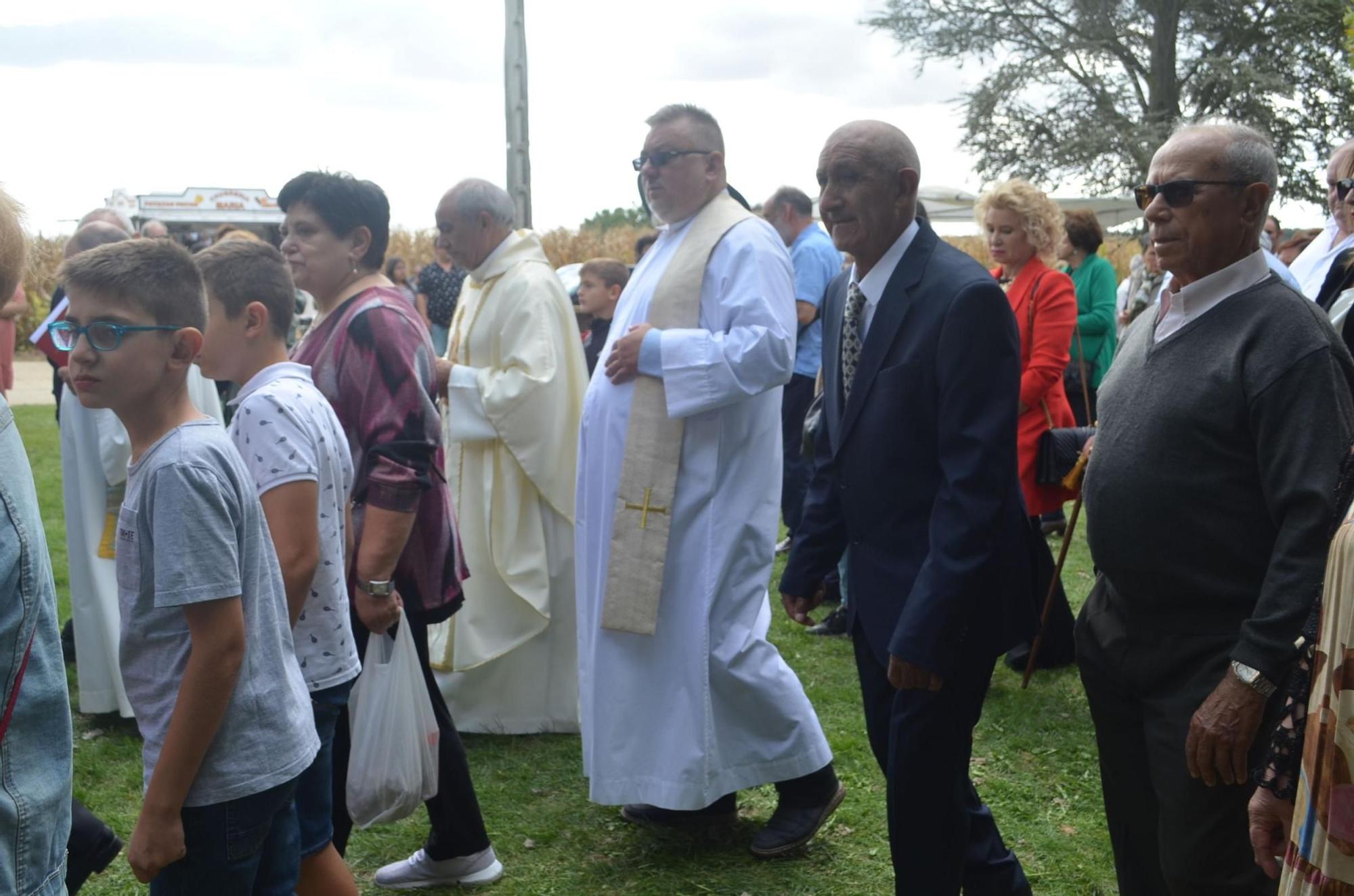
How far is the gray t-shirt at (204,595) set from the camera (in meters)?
2.15

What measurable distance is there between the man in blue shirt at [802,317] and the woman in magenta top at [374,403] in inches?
159

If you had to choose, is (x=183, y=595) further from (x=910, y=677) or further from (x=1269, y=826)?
(x=1269, y=826)

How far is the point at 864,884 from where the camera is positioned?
3834 millimetres

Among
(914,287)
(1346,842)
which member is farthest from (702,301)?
(1346,842)

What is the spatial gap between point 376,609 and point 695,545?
3.29 feet

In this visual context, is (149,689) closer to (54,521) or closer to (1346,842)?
(1346,842)

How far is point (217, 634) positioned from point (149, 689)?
193mm

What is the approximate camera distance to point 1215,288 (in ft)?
8.41

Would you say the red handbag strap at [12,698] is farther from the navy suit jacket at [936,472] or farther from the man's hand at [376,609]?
the navy suit jacket at [936,472]

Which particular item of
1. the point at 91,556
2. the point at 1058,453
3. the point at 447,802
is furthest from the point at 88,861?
the point at 1058,453

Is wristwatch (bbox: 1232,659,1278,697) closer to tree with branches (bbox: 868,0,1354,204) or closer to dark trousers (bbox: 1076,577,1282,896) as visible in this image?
dark trousers (bbox: 1076,577,1282,896)

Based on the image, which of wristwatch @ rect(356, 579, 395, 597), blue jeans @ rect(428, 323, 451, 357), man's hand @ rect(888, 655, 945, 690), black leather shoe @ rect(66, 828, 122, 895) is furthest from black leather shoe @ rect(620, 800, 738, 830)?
blue jeans @ rect(428, 323, 451, 357)

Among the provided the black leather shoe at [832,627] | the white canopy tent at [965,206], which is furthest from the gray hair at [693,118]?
the white canopy tent at [965,206]

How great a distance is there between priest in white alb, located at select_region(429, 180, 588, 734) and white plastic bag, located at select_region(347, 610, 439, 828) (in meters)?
1.70
